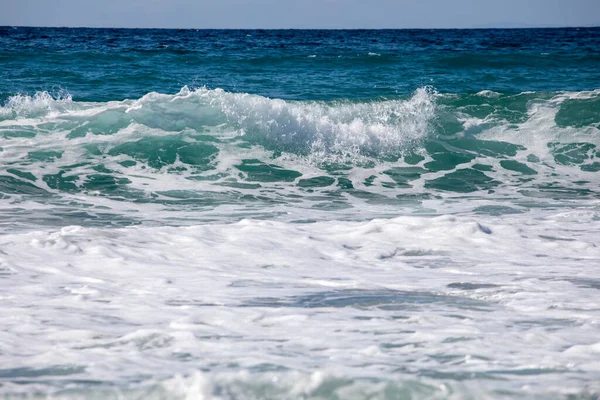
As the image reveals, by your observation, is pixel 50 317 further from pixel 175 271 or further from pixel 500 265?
pixel 500 265

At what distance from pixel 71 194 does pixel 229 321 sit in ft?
17.4

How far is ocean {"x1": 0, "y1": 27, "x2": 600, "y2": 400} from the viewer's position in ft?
10.2

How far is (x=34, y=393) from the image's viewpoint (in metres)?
2.82

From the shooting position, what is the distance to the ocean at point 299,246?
312cm

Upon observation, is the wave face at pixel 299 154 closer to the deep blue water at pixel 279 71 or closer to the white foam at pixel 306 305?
the white foam at pixel 306 305

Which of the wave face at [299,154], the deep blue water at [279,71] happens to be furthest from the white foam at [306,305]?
the deep blue water at [279,71]

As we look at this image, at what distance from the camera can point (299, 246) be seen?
5.74 m

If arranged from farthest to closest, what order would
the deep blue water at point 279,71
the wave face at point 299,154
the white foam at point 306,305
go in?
the deep blue water at point 279,71
the wave face at point 299,154
the white foam at point 306,305

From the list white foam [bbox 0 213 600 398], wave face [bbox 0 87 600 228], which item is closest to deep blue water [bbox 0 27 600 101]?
wave face [bbox 0 87 600 228]

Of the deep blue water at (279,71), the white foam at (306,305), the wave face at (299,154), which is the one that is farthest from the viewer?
the deep blue water at (279,71)

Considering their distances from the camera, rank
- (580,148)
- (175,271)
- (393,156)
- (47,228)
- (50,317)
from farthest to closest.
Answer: (580,148)
(393,156)
(47,228)
(175,271)
(50,317)

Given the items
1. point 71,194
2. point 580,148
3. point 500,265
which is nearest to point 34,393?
point 500,265

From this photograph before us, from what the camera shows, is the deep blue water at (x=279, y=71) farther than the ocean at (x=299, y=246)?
Yes

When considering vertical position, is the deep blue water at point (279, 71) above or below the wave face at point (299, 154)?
above
